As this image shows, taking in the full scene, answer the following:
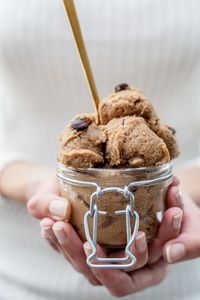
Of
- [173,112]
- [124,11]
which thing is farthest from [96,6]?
[173,112]

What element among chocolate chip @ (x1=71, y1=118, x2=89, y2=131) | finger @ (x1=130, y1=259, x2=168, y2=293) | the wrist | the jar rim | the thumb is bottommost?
finger @ (x1=130, y1=259, x2=168, y2=293)

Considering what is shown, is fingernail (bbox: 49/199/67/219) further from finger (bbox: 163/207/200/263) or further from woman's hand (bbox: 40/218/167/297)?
finger (bbox: 163/207/200/263)

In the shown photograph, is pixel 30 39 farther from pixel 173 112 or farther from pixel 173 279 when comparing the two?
pixel 173 279

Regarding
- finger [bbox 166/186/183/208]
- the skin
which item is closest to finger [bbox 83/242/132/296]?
the skin

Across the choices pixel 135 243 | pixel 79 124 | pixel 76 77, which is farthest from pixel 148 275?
pixel 76 77

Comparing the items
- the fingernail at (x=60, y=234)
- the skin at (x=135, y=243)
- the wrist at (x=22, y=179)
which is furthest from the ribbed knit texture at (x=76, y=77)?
the fingernail at (x=60, y=234)

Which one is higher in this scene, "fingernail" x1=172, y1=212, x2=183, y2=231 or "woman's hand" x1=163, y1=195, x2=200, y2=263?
"fingernail" x1=172, y1=212, x2=183, y2=231

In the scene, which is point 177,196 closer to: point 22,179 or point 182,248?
point 182,248
